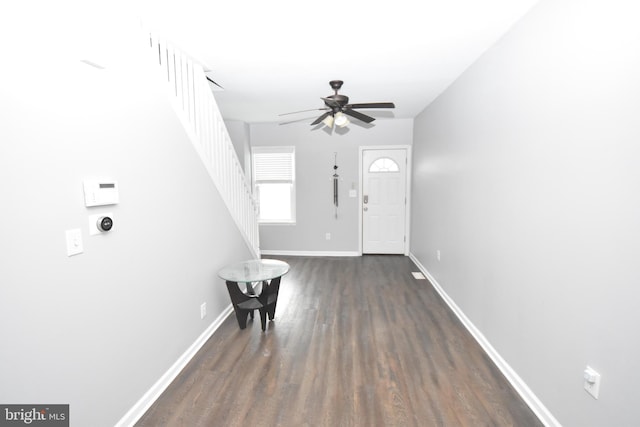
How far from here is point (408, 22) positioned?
2.02m

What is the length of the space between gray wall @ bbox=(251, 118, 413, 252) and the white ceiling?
181cm

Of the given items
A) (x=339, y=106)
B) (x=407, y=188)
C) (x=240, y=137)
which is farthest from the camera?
(x=407, y=188)

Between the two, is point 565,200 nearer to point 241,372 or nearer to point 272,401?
point 272,401

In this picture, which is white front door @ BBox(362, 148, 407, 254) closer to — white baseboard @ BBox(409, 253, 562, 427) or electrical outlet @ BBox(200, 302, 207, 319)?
white baseboard @ BBox(409, 253, 562, 427)

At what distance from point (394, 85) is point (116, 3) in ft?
8.39

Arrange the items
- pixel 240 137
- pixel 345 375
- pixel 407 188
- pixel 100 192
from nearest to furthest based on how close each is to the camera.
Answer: pixel 100 192 < pixel 345 375 < pixel 240 137 < pixel 407 188

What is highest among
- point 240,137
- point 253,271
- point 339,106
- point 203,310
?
point 240,137

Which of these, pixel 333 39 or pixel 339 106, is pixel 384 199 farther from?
pixel 333 39

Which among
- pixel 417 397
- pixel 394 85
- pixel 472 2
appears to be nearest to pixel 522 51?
pixel 472 2

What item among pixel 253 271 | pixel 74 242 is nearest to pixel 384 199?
pixel 253 271

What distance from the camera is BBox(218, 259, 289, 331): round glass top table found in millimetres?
2729

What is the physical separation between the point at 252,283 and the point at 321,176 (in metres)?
2.97

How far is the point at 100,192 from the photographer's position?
154cm

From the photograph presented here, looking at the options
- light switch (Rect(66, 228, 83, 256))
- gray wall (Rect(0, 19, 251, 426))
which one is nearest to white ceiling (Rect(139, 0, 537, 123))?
gray wall (Rect(0, 19, 251, 426))
